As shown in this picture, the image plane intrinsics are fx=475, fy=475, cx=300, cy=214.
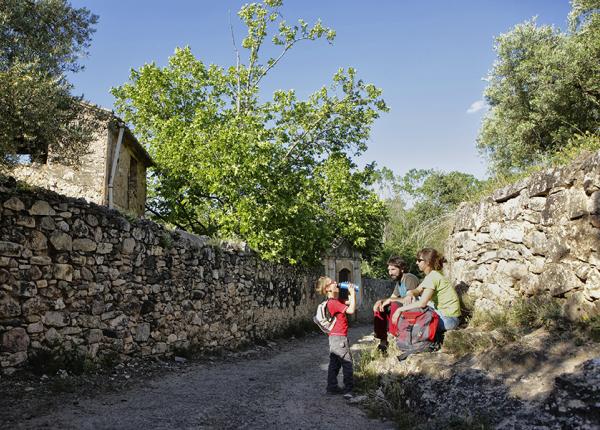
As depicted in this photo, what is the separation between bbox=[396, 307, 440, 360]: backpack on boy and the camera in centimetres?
573

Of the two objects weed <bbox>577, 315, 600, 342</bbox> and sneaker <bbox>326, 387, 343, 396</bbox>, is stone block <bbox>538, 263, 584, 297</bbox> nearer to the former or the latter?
weed <bbox>577, 315, 600, 342</bbox>

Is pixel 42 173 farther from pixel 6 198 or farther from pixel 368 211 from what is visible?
pixel 368 211

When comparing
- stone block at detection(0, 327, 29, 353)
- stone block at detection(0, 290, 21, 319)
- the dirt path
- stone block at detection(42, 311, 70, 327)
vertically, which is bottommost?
the dirt path

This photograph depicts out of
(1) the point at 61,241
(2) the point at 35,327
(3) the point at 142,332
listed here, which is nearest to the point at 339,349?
(3) the point at 142,332

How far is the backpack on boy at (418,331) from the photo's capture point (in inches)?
226

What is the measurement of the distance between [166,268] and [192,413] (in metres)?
3.84

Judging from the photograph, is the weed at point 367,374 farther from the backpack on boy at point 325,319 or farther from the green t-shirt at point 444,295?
the green t-shirt at point 444,295

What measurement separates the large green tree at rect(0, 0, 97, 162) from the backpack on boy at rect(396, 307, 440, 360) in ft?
20.8

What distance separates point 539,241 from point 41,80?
8.13 meters

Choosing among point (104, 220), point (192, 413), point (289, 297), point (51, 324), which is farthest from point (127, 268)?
point (289, 297)

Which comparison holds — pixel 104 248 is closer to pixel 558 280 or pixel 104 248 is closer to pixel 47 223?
pixel 47 223

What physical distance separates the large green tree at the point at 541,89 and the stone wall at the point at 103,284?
8.48 meters

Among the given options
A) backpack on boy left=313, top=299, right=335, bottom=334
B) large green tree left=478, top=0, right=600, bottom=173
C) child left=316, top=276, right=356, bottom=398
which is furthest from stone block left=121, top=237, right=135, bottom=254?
large green tree left=478, top=0, right=600, bottom=173

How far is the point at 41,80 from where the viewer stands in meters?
8.11
